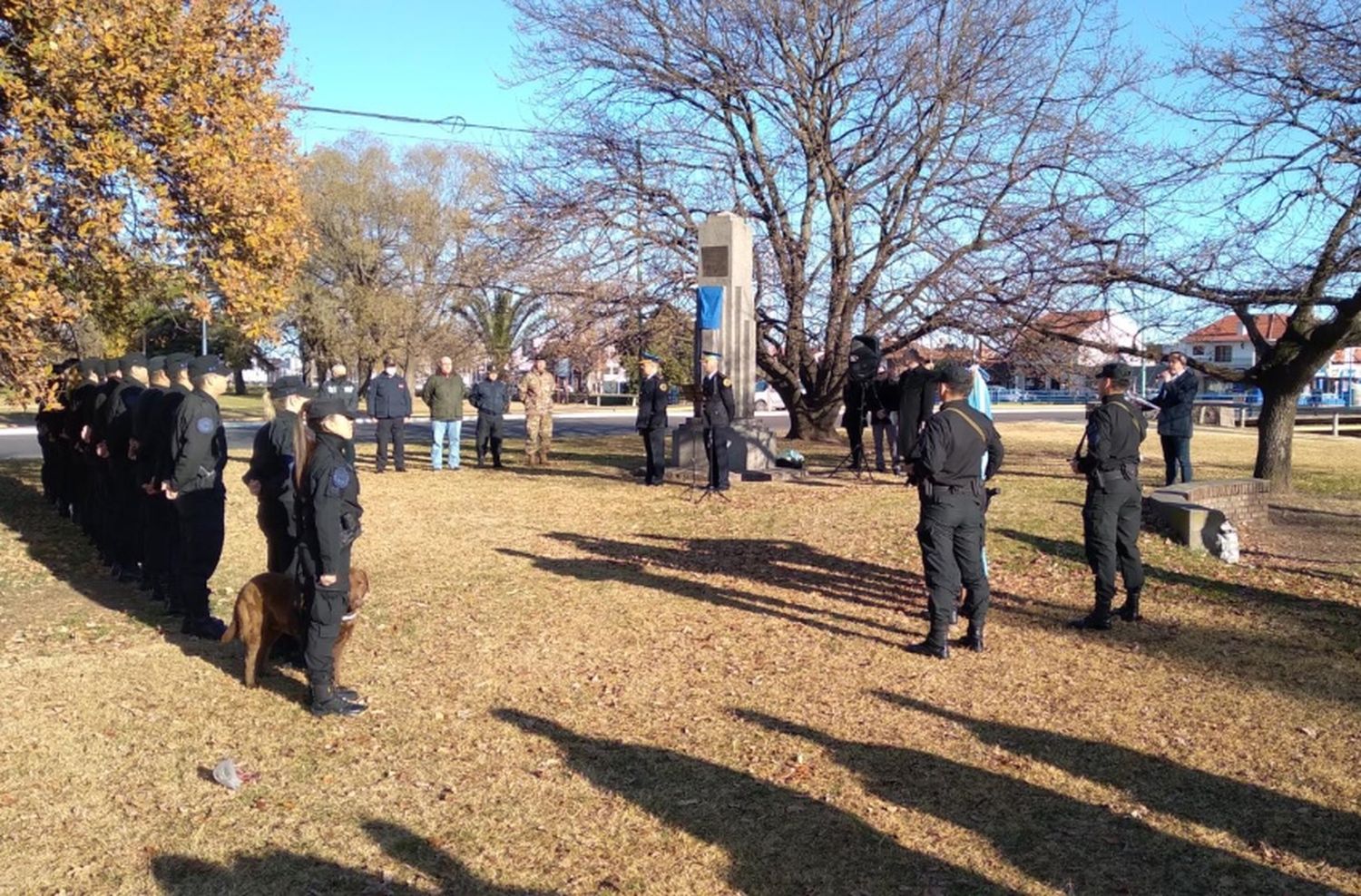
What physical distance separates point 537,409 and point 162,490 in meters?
9.81

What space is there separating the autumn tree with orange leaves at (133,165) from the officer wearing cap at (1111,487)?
8254 mm

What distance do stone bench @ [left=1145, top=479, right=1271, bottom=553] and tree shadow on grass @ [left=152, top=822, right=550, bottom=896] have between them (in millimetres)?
7965

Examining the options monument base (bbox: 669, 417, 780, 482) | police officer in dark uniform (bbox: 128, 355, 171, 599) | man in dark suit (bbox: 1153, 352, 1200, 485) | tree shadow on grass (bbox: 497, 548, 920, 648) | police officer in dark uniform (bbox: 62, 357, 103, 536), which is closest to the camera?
tree shadow on grass (bbox: 497, 548, 920, 648)

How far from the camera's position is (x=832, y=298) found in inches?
795

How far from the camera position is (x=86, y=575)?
938 centimetres

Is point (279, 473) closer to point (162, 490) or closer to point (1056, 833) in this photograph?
point (162, 490)

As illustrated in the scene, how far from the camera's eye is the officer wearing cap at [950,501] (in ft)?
21.3

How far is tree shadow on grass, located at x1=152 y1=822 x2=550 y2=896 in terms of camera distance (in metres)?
3.84

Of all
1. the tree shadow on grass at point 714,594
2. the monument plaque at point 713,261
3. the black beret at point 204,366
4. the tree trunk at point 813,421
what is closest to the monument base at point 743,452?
the monument plaque at point 713,261

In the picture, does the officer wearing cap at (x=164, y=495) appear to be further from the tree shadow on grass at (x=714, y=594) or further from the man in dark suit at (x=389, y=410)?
the man in dark suit at (x=389, y=410)

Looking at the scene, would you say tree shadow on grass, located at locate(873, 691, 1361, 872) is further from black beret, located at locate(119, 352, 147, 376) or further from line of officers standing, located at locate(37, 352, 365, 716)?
black beret, located at locate(119, 352, 147, 376)

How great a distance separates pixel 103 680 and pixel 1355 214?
38.0 ft

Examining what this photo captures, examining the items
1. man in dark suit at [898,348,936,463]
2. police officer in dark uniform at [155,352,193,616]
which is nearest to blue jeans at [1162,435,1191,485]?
man in dark suit at [898,348,936,463]

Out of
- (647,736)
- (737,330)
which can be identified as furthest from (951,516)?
(737,330)
